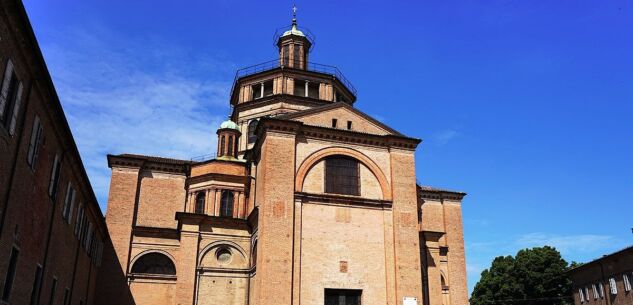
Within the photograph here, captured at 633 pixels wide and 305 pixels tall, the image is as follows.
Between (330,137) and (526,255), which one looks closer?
(330,137)

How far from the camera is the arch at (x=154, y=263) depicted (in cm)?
2684

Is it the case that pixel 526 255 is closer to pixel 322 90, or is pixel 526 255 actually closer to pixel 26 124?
pixel 322 90

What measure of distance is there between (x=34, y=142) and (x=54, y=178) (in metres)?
2.56

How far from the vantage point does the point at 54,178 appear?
14.9m

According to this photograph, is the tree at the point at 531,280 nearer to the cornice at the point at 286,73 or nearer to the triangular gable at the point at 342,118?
the cornice at the point at 286,73

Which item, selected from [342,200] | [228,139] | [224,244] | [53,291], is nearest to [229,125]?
[228,139]

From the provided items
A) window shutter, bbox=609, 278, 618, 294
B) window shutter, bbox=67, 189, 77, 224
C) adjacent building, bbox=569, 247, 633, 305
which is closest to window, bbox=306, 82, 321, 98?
window shutter, bbox=67, 189, 77, 224

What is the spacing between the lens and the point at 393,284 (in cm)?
2305

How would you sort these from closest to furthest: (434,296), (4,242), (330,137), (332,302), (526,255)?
(4,242) → (332,302) → (330,137) → (434,296) → (526,255)

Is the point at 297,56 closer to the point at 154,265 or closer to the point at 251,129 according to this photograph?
the point at 251,129

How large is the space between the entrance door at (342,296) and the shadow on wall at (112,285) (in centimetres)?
971

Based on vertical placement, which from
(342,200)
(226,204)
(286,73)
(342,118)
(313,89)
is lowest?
(342,200)

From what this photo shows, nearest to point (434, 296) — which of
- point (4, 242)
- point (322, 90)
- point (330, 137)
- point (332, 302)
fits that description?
point (332, 302)

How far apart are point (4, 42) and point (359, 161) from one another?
17296mm
